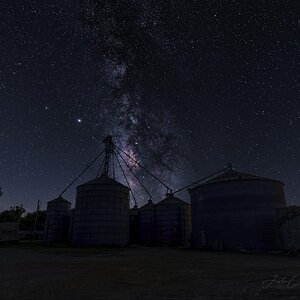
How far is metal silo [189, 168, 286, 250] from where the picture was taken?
26422mm

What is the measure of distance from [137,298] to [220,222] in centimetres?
2403

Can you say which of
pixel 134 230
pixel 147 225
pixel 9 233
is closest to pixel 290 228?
pixel 147 225

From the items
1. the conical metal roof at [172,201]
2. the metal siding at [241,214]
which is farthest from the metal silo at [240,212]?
the conical metal roof at [172,201]

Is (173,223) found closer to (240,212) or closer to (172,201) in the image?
(172,201)

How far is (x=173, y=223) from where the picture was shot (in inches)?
1623

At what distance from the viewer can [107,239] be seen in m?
33.6

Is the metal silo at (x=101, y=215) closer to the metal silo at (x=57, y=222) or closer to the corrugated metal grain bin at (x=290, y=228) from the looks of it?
the metal silo at (x=57, y=222)

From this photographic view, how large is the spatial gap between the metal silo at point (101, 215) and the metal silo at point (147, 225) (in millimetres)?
8734

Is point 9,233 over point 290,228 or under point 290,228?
under

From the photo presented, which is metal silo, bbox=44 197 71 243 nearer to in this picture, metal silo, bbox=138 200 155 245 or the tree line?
metal silo, bbox=138 200 155 245

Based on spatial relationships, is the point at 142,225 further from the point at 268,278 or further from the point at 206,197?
the point at 268,278

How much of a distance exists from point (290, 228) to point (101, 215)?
2209 centimetres

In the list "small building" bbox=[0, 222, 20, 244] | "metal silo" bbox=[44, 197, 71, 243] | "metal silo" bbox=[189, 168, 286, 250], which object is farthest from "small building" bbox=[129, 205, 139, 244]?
"small building" bbox=[0, 222, 20, 244]

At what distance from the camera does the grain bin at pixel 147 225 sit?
43.8 metres
